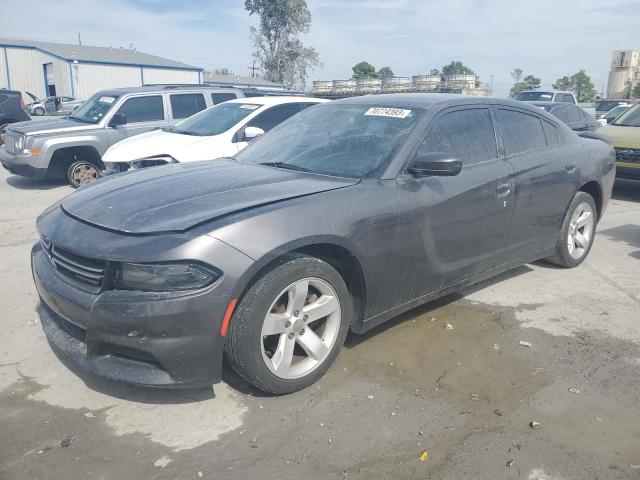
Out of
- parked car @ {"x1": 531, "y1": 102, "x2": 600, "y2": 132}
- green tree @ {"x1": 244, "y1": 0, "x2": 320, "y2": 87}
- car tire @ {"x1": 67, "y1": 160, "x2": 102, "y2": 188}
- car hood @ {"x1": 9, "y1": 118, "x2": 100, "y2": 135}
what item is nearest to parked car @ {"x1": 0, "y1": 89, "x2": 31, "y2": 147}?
car hood @ {"x1": 9, "y1": 118, "x2": 100, "y2": 135}

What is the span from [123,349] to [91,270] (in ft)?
1.44

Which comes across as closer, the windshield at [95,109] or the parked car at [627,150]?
the parked car at [627,150]

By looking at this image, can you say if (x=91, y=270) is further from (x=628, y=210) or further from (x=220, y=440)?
(x=628, y=210)

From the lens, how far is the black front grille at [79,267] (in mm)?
2746

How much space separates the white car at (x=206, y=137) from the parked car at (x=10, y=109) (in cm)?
991

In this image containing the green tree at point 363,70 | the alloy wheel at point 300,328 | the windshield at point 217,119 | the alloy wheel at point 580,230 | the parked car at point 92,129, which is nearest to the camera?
the alloy wheel at point 300,328

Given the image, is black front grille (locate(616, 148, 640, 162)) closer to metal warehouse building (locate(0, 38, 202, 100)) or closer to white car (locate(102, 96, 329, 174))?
white car (locate(102, 96, 329, 174))

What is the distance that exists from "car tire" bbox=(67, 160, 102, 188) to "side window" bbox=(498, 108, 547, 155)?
7.37 meters

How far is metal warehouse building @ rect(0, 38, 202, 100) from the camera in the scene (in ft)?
127

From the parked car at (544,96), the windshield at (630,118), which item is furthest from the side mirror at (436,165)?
the parked car at (544,96)

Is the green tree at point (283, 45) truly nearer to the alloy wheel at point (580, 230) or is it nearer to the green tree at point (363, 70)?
the green tree at point (363, 70)

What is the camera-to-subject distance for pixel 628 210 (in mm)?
8406

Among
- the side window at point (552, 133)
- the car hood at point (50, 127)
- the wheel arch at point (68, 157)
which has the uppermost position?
the side window at point (552, 133)

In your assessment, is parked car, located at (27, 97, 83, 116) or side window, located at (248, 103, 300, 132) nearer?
side window, located at (248, 103, 300, 132)
